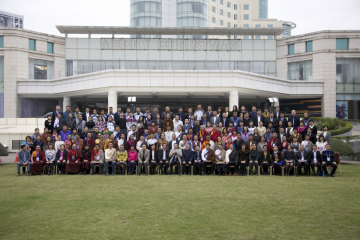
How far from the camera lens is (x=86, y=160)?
1468cm

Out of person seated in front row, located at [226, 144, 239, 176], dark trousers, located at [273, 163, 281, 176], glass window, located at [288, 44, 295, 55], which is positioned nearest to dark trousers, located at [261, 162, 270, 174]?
dark trousers, located at [273, 163, 281, 176]

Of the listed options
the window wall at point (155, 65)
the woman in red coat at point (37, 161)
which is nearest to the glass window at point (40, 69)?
the window wall at point (155, 65)

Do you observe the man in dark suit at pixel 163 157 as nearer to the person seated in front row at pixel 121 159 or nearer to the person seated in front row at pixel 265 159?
the person seated in front row at pixel 121 159

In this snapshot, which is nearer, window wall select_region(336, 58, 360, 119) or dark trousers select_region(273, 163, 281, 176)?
dark trousers select_region(273, 163, 281, 176)

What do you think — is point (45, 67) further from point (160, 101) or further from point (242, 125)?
point (242, 125)

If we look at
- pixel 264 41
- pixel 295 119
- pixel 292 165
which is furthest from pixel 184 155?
pixel 264 41

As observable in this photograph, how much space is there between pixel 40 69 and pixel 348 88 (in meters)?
35.4

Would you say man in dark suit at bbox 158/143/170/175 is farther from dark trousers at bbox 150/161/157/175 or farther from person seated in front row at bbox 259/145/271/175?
person seated in front row at bbox 259/145/271/175

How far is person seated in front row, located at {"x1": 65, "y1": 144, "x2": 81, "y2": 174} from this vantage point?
14561 mm

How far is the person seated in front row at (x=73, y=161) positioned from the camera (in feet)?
47.8

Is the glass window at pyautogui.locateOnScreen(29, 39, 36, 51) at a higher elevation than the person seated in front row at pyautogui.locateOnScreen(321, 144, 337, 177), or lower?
higher

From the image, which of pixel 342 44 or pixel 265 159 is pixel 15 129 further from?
pixel 342 44

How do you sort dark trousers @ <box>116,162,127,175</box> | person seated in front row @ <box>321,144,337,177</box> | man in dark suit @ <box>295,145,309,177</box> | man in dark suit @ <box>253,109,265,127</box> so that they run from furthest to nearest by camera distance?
man in dark suit @ <box>253,109,265,127</box> → dark trousers @ <box>116,162,127,175</box> → man in dark suit @ <box>295,145,309,177</box> → person seated in front row @ <box>321,144,337,177</box>

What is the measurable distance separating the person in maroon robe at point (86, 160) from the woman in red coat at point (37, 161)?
1613 millimetres
